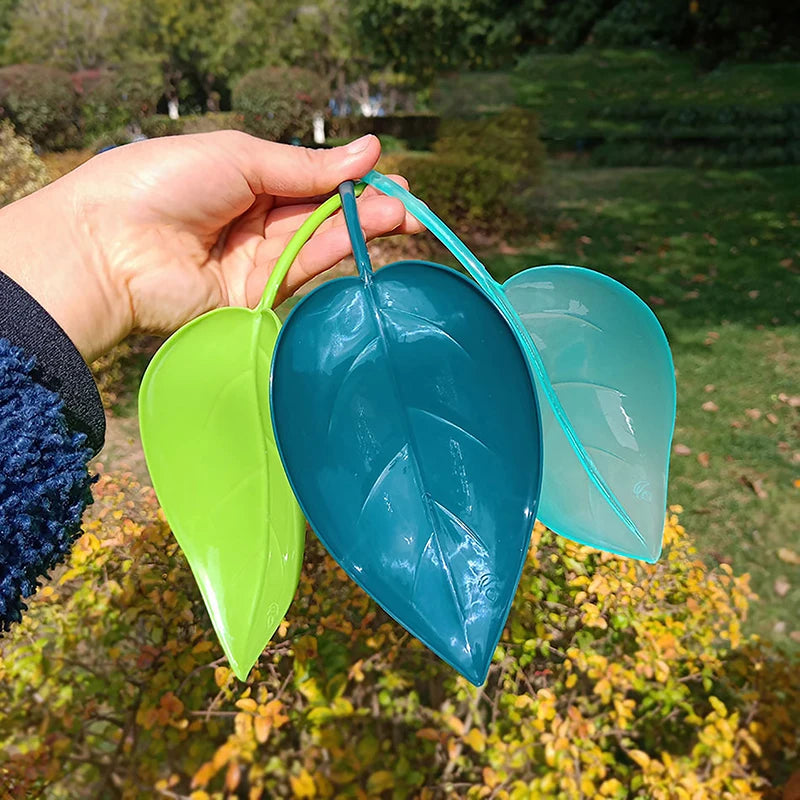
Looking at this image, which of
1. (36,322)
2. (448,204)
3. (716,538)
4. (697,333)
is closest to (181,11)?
(448,204)

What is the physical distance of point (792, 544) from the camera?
3.47 meters

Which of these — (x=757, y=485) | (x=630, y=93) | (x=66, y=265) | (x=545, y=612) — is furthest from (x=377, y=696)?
(x=630, y=93)

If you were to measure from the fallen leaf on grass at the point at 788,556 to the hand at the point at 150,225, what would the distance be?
8.62ft

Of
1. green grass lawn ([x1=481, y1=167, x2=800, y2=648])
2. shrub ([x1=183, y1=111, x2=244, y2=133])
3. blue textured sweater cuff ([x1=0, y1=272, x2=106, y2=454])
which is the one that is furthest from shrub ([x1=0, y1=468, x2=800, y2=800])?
shrub ([x1=183, y1=111, x2=244, y2=133])

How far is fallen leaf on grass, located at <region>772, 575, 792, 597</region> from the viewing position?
10.6ft

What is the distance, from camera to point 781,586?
326 centimetres

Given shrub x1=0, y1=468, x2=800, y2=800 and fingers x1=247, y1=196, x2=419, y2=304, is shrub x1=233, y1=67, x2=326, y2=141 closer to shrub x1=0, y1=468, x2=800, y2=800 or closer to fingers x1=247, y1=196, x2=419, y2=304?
shrub x1=0, y1=468, x2=800, y2=800

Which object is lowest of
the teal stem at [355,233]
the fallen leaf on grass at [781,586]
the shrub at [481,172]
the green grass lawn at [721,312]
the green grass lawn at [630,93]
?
the green grass lawn at [630,93]

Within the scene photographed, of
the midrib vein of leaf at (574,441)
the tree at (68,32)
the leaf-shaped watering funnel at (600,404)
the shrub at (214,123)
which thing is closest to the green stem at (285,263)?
the leaf-shaped watering funnel at (600,404)

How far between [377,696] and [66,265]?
146cm

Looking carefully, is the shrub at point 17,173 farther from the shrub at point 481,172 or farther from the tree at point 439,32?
the tree at point 439,32

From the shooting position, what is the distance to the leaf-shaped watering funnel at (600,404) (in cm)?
101

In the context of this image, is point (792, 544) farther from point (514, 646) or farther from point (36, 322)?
point (36, 322)

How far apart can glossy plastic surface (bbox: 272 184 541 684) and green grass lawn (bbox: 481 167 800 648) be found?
2699 mm
